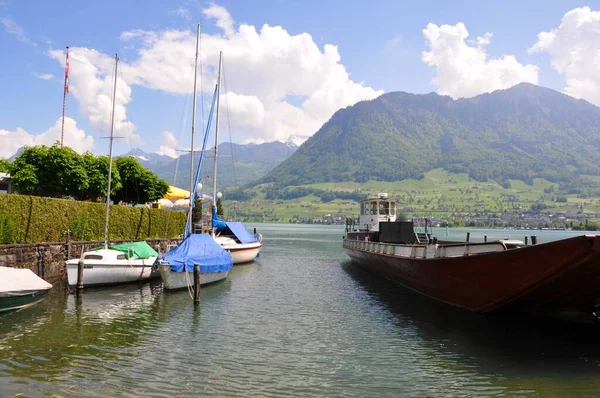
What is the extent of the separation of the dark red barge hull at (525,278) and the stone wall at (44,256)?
19.6 m

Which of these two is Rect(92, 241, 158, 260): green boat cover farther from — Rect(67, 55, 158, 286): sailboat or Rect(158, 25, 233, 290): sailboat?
Rect(158, 25, 233, 290): sailboat

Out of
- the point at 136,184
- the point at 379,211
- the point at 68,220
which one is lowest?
the point at 68,220

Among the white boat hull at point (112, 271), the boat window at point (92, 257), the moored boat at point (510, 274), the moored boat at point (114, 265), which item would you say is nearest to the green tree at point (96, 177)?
the moored boat at point (114, 265)

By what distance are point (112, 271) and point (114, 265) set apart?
14.5 inches

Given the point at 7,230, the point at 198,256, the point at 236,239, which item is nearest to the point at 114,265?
the point at 198,256

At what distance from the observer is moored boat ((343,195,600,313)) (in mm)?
12664

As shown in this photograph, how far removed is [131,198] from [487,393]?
150 feet

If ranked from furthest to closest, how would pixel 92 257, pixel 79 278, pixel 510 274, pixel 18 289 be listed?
pixel 92 257 < pixel 79 278 < pixel 18 289 < pixel 510 274

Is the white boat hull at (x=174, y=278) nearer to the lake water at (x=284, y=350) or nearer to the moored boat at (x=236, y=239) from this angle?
the lake water at (x=284, y=350)

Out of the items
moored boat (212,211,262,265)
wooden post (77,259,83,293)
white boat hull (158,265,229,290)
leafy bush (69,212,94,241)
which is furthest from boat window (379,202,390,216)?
wooden post (77,259,83,293)

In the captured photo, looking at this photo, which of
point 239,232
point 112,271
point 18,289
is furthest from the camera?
point 239,232

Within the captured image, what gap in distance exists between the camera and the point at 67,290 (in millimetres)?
22812

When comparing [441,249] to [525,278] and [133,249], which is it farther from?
[133,249]

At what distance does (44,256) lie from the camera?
24.0 metres
